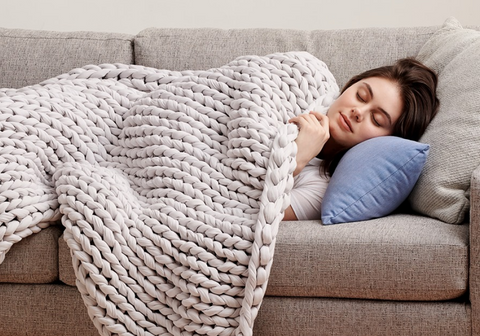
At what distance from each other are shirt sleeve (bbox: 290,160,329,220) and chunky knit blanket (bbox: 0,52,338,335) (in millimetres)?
196

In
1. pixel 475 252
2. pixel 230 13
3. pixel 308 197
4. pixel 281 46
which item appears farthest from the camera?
pixel 230 13

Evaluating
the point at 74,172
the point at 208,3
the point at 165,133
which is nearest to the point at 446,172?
the point at 165,133

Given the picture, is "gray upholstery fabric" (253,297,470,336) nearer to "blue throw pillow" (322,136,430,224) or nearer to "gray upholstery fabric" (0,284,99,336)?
→ "blue throw pillow" (322,136,430,224)

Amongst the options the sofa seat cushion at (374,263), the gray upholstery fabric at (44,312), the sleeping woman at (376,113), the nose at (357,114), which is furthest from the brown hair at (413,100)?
the gray upholstery fabric at (44,312)

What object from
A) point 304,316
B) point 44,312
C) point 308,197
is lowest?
point 44,312

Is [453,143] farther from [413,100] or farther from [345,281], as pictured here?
[345,281]

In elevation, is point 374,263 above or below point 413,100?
below

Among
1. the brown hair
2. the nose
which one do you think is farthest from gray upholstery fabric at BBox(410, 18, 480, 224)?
the nose

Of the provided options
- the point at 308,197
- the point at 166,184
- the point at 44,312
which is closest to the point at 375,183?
the point at 308,197

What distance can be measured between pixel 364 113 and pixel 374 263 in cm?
49

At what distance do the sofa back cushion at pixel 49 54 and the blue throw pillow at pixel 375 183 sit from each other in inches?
37.6

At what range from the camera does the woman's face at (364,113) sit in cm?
170

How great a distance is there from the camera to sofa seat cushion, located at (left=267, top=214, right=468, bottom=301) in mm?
1353

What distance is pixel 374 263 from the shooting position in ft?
4.48
